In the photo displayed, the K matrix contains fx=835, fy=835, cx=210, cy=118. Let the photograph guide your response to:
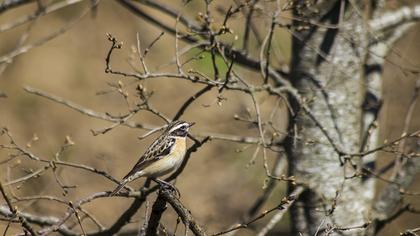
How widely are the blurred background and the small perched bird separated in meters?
2.55

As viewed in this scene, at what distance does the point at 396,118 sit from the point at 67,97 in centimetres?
778

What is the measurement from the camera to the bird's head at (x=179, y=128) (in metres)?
7.20

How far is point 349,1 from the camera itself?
7289 mm

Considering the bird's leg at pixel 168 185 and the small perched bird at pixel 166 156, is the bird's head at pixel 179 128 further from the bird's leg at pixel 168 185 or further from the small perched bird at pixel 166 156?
the bird's leg at pixel 168 185

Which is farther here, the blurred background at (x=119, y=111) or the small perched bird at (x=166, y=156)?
the blurred background at (x=119, y=111)

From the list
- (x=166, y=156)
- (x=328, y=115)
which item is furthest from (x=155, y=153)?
(x=328, y=115)

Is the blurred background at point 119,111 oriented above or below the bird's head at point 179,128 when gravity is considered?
above

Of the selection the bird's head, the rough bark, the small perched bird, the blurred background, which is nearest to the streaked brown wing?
the small perched bird

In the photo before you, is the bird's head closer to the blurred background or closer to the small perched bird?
the small perched bird

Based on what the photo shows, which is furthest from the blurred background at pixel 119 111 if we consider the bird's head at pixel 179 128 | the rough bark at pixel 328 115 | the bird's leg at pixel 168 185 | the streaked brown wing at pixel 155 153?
the bird's leg at pixel 168 185

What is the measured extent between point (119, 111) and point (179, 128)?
908 cm

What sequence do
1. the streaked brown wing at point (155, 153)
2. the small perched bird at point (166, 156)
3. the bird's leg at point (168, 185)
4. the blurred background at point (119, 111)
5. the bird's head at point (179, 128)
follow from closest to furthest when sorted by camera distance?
the bird's leg at point (168, 185)
the bird's head at point (179, 128)
the small perched bird at point (166, 156)
the streaked brown wing at point (155, 153)
the blurred background at point (119, 111)

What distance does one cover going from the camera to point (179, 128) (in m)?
7.35

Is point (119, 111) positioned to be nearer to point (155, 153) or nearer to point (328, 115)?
point (155, 153)
